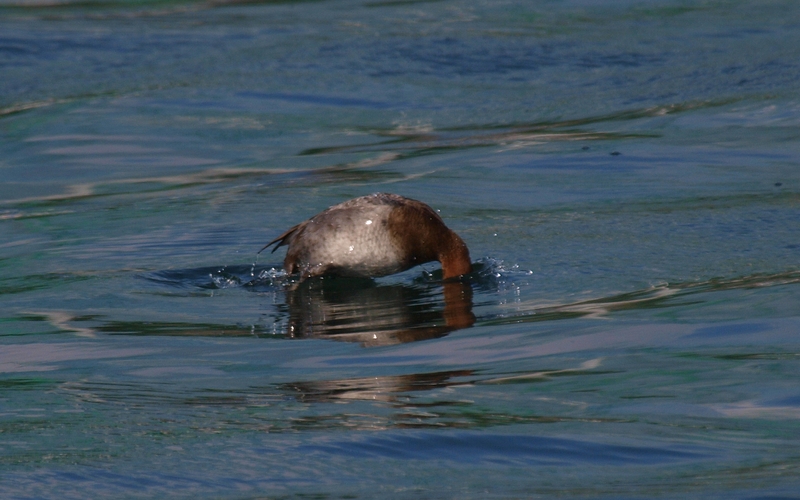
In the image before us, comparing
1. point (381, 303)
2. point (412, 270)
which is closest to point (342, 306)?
point (381, 303)

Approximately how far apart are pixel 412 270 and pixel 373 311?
1.11m

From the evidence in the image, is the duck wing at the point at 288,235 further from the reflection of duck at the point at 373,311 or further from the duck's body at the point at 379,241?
the reflection of duck at the point at 373,311

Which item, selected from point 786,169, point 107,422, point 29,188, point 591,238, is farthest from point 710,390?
point 29,188

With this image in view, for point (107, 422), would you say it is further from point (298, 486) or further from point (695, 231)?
point (695, 231)

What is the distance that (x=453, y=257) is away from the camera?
7285 millimetres

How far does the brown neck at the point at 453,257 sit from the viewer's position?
7.27 m

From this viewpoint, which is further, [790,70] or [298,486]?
[790,70]

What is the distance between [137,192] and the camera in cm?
1064

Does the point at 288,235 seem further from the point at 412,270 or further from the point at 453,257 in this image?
the point at 453,257

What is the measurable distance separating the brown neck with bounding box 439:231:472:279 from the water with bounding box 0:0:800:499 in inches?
5.4

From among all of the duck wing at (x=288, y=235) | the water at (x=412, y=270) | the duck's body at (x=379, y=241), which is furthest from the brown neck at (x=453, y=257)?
the duck wing at (x=288, y=235)

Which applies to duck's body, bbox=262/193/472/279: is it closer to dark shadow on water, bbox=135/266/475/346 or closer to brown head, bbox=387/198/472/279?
brown head, bbox=387/198/472/279

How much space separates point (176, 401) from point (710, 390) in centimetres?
219

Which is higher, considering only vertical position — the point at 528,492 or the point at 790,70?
the point at 790,70
